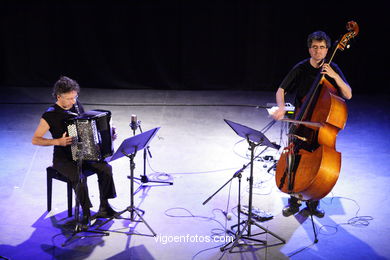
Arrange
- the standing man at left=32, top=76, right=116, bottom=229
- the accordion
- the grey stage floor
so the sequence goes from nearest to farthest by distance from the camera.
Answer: the grey stage floor → the accordion → the standing man at left=32, top=76, right=116, bottom=229

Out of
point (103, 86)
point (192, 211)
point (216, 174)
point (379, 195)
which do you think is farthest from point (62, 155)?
point (103, 86)

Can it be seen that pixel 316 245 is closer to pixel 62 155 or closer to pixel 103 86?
pixel 62 155

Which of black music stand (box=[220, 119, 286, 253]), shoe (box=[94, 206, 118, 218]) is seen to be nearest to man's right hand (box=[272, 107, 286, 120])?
black music stand (box=[220, 119, 286, 253])

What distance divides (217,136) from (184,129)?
1.96ft

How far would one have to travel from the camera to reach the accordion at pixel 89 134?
4.77 meters

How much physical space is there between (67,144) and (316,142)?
236 cm

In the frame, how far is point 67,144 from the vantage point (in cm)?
483

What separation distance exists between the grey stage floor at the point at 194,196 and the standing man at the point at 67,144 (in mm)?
276

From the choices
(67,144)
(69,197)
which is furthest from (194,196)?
(67,144)

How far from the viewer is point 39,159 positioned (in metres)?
6.64

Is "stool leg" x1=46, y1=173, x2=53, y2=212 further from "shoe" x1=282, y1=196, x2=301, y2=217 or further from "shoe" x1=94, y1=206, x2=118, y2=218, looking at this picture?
"shoe" x1=282, y1=196, x2=301, y2=217

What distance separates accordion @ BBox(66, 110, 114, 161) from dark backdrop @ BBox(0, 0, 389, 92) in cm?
543

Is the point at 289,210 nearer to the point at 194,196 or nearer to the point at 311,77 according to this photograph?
the point at 194,196

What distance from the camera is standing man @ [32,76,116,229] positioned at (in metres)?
4.94
